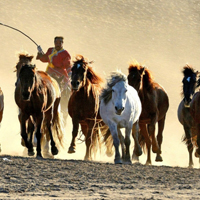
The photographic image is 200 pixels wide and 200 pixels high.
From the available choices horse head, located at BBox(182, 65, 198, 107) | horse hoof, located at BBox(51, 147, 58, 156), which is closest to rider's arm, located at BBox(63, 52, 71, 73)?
horse hoof, located at BBox(51, 147, 58, 156)

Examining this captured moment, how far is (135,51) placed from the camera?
52156 mm

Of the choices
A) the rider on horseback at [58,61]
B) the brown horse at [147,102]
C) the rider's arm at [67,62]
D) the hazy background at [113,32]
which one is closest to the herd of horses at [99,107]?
the brown horse at [147,102]

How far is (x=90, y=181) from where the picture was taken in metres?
8.25

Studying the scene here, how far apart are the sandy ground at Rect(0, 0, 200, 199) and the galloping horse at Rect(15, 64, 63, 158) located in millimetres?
595

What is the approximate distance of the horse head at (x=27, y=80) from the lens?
414 inches

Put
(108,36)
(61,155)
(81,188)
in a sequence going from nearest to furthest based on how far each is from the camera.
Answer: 1. (81,188)
2. (61,155)
3. (108,36)

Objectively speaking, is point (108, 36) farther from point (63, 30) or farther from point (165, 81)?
point (165, 81)

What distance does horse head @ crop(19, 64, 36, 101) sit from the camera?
10508 mm

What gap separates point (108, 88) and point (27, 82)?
1.38 m

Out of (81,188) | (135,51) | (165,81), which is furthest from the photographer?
(135,51)

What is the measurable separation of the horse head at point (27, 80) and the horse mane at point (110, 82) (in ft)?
4.01

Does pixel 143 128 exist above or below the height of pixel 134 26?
below

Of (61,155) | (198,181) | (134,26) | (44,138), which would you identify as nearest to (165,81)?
(134,26)

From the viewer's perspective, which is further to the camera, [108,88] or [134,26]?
[134,26]
